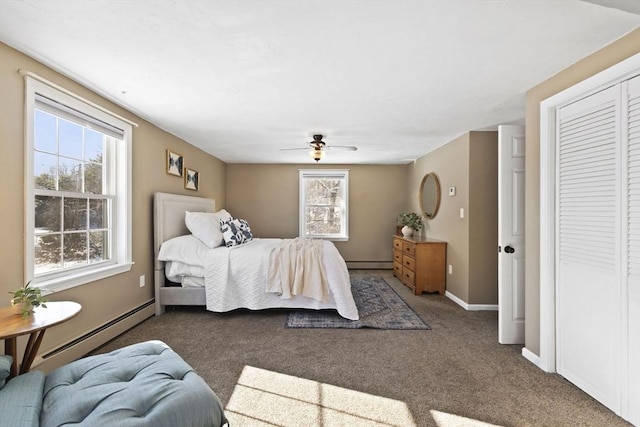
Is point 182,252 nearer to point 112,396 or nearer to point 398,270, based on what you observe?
point 112,396

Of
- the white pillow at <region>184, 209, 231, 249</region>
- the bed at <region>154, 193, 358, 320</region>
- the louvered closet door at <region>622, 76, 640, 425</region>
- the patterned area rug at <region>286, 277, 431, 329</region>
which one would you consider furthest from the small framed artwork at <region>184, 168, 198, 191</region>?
the louvered closet door at <region>622, 76, 640, 425</region>

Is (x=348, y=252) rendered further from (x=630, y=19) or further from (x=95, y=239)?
(x=630, y=19)

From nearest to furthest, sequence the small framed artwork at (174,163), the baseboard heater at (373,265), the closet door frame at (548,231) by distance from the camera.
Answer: the closet door frame at (548,231), the small framed artwork at (174,163), the baseboard heater at (373,265)

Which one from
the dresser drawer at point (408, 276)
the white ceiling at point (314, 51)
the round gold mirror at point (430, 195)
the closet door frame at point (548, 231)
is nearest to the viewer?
the white ceiling at point (314, 51)

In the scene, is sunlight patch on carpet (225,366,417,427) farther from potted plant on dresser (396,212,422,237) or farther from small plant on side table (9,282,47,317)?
potted plant on dresser (396,212,422,237)

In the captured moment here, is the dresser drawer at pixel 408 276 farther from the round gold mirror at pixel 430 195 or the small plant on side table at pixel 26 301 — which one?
the small plant on side table at pixel 26 301

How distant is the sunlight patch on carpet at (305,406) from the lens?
164 cm

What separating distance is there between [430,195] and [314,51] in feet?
11.9

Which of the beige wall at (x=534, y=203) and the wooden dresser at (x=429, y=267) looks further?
the wooden dresser at (x=429, y=267)

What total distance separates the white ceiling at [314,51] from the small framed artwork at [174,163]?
0.66 metres

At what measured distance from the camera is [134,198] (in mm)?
3020

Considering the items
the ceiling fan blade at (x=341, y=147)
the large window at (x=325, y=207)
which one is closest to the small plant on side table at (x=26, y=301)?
the ceiling fan blade at (x=341, y=147)

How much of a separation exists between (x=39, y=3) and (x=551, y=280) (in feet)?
11.7

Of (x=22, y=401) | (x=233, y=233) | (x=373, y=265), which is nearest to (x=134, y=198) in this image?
(x=233, y=233)
